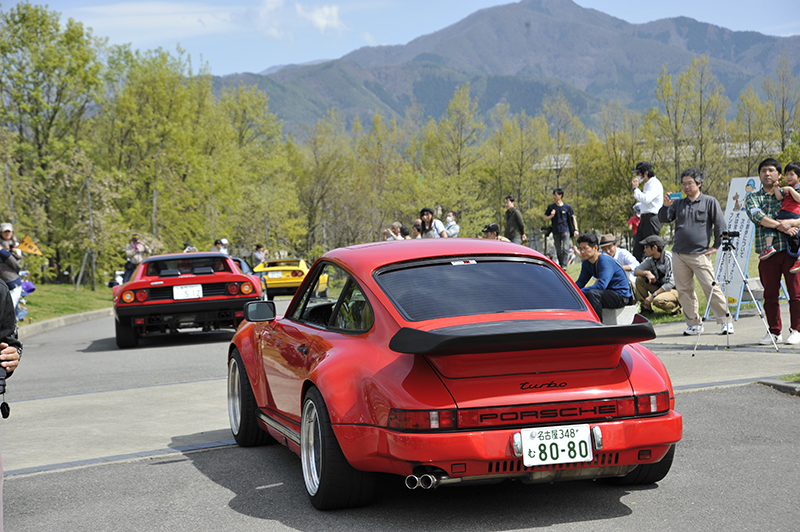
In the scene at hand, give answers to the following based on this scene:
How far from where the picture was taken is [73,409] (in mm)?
8227

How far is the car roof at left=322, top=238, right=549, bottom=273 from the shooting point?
4781mm

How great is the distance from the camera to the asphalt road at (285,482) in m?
4.18

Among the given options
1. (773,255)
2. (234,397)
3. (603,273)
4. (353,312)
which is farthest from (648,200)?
(353,312)

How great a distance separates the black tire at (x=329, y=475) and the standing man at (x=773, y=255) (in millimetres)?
6506

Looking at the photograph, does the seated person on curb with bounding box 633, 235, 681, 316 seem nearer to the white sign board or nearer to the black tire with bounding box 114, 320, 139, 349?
the white sign board

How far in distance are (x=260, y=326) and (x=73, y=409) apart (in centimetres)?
320

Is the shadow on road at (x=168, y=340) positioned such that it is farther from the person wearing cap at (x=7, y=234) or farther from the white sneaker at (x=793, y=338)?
the white sneaker at (x=793, y=338)

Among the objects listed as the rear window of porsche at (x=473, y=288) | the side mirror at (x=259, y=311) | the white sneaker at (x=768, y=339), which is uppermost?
the rear window of porsche at (x=473, y=288)

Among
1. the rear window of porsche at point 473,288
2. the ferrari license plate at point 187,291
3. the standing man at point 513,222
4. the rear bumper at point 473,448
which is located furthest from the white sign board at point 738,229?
the rear bumper at point 473,448

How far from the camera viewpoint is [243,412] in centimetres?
609

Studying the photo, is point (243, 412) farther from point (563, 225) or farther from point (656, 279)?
point (563, 225)

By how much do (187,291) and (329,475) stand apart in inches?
391

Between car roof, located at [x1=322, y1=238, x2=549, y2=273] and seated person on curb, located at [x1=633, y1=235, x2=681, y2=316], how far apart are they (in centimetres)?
759

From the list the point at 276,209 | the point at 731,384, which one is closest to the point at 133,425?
the point at 731,384
